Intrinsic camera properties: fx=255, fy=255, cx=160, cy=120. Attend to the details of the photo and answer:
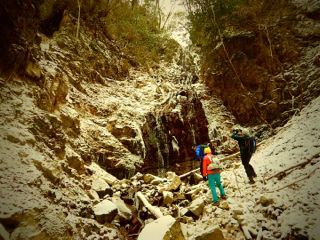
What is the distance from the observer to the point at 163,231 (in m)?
4.97

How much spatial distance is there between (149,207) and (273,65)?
11029mm

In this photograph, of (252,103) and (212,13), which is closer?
(252,103)

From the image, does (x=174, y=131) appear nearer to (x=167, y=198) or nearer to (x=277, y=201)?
(x=167, y=198)

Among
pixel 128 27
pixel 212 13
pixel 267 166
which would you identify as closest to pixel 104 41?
pixel 128 27

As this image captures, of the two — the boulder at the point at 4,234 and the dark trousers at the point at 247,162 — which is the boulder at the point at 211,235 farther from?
the boulder at the point at 4,234

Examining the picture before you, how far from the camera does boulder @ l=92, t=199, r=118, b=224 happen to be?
5.96 metres

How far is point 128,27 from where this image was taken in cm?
1823

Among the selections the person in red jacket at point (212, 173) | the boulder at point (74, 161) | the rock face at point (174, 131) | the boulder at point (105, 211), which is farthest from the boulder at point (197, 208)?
the rock face at point (174, 131)

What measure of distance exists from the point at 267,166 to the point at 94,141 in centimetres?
638

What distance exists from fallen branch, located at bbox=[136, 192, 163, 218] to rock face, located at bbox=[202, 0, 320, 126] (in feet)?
26.1

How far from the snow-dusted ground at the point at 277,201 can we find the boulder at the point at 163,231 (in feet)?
1.80

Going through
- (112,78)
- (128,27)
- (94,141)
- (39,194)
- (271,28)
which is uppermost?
(128,27)

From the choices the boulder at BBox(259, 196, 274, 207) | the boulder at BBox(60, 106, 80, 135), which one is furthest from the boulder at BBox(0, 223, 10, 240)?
the boulder at BBox(259, 196, 274, 207)

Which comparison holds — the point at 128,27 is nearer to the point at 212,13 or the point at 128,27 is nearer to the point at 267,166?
the point at 212,13
